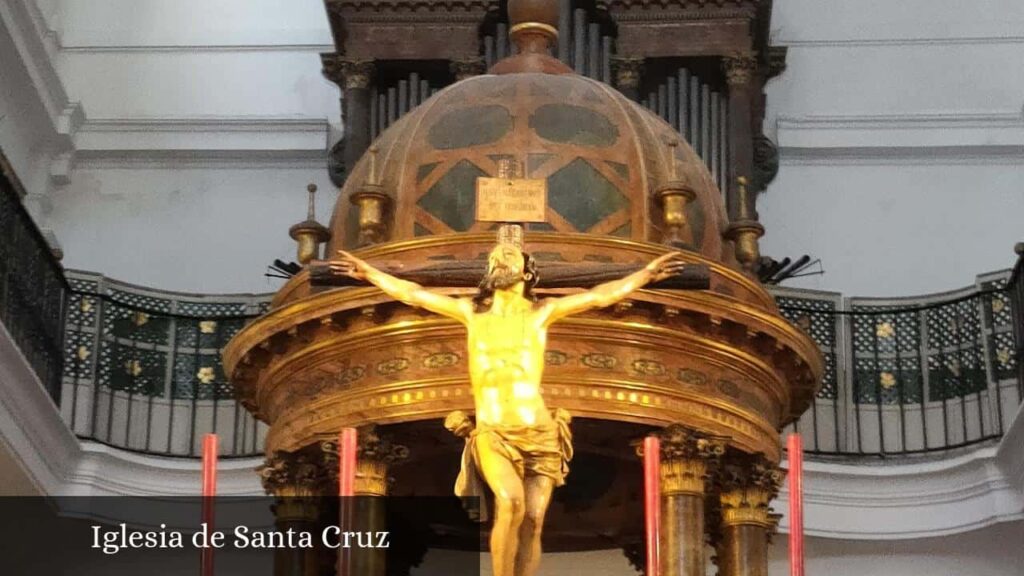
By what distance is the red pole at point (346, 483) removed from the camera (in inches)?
465

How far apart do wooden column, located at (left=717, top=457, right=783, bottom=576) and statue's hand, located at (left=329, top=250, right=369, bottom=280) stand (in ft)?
7.55

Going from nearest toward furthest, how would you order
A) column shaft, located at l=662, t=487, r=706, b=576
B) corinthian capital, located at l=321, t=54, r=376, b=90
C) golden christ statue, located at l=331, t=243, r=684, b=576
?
golden christ statue, located at l=331, t=243, r=684, b=576 < column shaft, located at l=662, t=487, r=706, b=576 < corinthian capital, located at l=321, t=54, r=376, b=90

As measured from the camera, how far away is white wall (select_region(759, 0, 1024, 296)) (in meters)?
19.4

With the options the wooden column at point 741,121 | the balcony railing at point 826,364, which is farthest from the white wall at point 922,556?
the wooden column at point 741,121

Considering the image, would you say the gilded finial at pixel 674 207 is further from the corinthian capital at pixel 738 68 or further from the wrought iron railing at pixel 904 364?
the corinthian capital at pixel 738 68

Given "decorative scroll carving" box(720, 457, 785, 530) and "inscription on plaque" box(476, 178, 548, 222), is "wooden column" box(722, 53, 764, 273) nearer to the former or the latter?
"decorative scroll carving" box(720, 457, 785, 530)

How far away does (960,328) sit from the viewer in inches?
726

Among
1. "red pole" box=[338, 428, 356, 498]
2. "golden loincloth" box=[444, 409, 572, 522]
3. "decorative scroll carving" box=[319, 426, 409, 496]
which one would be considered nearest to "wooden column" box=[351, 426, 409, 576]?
"decorative scroll carving" box=[319, 426, 409, 496]

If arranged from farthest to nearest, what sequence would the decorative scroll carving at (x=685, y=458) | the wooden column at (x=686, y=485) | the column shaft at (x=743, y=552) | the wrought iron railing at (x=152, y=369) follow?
the wrought iron railing at (x=152, y=369) < the column shaft at (x=743, y=552) < the decorative scroll carving at (x=685, y=458) < the wooden column at (x=686, y=485)

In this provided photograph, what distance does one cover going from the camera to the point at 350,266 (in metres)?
11.8

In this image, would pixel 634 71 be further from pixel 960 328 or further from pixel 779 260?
pixel 960 328

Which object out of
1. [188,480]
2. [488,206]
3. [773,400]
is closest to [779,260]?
[188,480]

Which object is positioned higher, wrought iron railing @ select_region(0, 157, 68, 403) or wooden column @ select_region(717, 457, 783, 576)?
wrought iron railing @ select_region(0, 157, 68, 403)

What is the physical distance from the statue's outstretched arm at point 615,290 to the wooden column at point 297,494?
6.34ft
